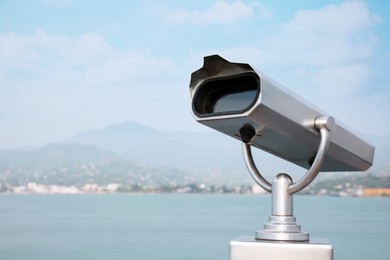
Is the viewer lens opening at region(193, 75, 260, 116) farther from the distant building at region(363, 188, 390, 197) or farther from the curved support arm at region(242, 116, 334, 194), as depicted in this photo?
the distant building at region(363, 188, 390, 197)

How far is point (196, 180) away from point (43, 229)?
91.2 ft

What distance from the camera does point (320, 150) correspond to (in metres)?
1.14

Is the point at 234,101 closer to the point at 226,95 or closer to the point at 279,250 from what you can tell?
the point at 226,95

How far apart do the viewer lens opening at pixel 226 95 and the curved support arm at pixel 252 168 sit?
123 mm

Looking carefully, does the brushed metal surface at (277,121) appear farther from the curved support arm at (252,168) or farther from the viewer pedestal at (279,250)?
Answer: the viewer pedestal at (279,250)

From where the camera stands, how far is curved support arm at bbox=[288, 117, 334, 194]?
1136 millimetres

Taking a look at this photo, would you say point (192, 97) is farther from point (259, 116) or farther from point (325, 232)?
point (325, 232)

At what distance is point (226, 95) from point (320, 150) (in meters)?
0.19

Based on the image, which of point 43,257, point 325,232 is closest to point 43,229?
point 43,257

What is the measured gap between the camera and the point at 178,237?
27.4m

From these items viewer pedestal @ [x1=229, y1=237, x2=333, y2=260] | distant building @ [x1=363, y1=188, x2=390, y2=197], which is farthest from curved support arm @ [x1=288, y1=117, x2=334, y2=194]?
distant building @ [x1=363, y1=188, x2=390, y2=197]

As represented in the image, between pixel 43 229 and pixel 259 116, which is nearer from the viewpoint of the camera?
pixel 259 116

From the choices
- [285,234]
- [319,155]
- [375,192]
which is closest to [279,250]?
[285,234]

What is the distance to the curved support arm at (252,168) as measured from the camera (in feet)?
4.00
